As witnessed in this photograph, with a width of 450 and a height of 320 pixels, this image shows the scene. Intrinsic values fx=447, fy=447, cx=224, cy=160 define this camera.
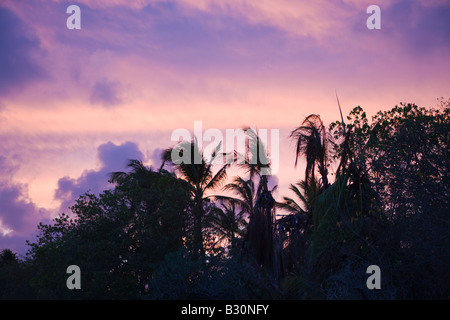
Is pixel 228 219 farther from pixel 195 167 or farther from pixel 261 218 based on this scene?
pixel 261 218

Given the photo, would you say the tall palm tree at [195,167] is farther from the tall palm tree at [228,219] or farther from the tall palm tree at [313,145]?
the tall palm tree at [313,145]

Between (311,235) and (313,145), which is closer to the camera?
(311,235)

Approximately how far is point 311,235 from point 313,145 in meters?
3.88

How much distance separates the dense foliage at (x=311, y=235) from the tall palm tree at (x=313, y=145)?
39mm

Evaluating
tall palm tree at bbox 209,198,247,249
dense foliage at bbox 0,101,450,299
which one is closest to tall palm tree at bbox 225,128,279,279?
dense foliage at bbox 0,101,450,299

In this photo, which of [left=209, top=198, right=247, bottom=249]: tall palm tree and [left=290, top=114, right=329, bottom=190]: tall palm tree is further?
[left=209, top=198, right=247, bottom=249]: tall palm tree

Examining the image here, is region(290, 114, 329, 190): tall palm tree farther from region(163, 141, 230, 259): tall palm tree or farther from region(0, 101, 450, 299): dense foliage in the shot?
region(163, 141, 230, 259): tall palm tree

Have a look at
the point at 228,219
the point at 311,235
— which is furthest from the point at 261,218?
the point at 228,219

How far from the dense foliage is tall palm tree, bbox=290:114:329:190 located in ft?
0.13

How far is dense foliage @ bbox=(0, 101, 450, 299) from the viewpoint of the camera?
10.6 metres

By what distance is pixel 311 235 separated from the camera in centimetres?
1266

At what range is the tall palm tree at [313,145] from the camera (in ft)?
50.6

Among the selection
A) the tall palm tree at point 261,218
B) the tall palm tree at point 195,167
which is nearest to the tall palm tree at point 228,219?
the tall palm tree at point 195,167
